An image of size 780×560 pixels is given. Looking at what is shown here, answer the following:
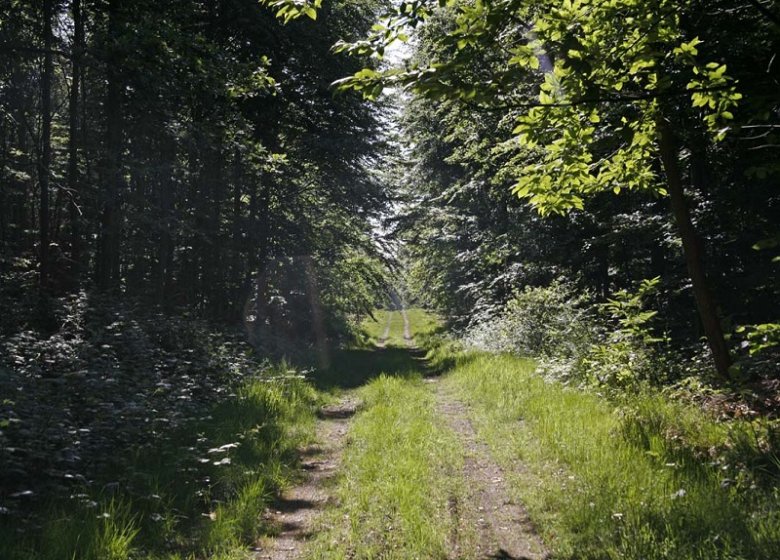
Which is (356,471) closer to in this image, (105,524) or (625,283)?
(105,524)

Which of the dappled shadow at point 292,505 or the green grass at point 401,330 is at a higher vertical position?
the green grass at point 401,330

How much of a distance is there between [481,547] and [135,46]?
9.65 m

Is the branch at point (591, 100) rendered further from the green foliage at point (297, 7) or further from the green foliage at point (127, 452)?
the green foliage at point (127, 452)

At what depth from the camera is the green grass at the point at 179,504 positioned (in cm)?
400

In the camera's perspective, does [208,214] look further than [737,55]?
Yes

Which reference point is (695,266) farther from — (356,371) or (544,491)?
(356,371)

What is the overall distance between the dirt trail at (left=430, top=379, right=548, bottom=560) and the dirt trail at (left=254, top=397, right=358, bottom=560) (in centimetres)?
133

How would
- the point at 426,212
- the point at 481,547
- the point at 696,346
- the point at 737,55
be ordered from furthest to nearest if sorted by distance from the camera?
the point at 426,212, the point at 696,346, the point at 737,55, the point at 481,547

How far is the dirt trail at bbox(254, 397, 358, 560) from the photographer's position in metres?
4.57

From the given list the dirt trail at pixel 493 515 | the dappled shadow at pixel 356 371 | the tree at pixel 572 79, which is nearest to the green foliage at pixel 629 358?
the tree at pixel 572 79

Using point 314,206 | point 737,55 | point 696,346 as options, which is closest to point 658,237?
point 696,346

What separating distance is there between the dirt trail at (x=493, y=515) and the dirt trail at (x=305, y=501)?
1.33m

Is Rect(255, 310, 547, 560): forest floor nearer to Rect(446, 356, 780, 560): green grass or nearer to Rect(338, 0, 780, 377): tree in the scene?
Rect(446, 356, 780, 560): green grass

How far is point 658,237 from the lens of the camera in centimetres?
1028
